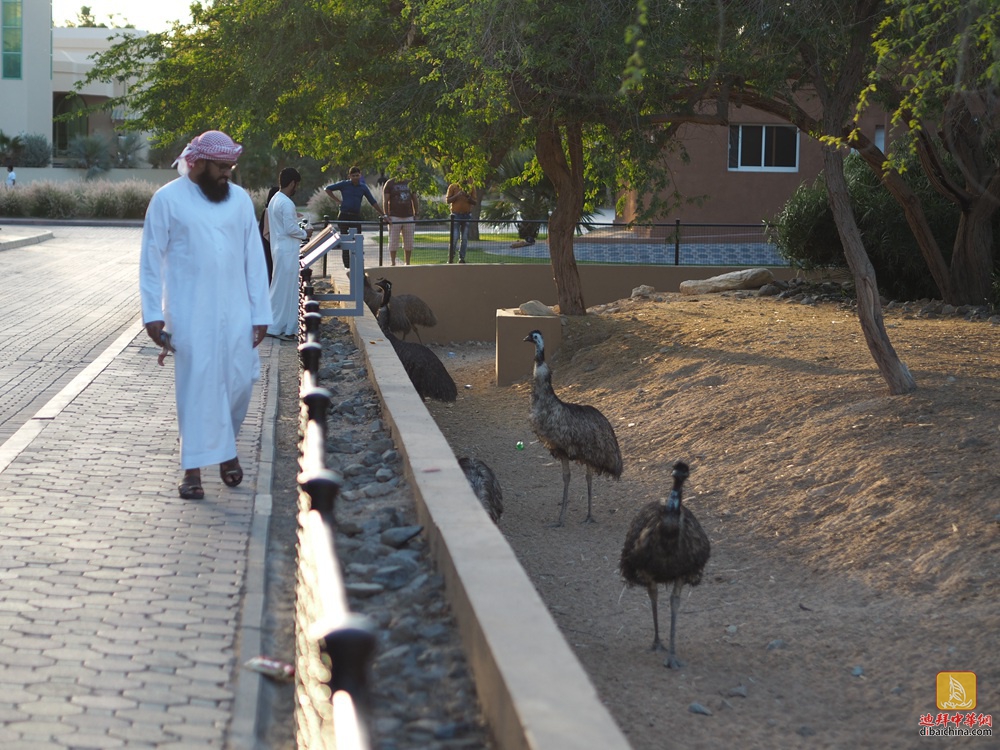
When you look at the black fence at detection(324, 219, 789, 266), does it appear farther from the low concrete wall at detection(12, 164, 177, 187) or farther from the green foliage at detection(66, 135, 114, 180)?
the green foliage at detection(66, 135, 114, 180)

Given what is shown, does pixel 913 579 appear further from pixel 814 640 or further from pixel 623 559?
pixel 623 559

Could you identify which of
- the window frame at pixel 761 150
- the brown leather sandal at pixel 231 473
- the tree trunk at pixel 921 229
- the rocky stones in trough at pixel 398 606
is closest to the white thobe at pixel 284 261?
the rocky stones in trough at pixel 398 606

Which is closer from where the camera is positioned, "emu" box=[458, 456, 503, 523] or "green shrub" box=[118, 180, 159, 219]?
"emu" box=[458, 456, 503, 523]

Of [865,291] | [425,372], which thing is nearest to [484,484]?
[865,291]

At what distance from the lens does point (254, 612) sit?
546cm

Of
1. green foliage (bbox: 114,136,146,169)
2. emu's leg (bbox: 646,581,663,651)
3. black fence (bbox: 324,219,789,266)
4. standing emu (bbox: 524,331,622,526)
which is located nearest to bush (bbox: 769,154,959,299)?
black fence (bbox: 324,219,789,266)

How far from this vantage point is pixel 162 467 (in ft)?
26.6

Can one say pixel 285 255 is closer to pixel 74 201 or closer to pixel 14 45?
pixel 74 201

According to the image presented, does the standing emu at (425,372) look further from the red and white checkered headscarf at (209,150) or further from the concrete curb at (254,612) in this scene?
the red and white checkered headscarf at (209,150)

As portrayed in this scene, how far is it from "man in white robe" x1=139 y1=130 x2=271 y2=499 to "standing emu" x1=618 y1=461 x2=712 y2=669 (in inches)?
102

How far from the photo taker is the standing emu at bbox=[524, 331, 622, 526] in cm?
1009

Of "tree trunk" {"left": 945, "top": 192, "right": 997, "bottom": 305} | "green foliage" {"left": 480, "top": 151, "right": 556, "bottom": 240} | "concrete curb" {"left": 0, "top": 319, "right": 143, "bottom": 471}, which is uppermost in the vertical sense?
"green foliage" {"left": 480, "top": 151, "right": 556, "bottom": 240}

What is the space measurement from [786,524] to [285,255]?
746 centimetres

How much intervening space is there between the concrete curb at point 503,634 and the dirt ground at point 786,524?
155cm
